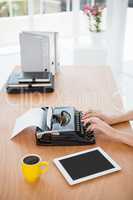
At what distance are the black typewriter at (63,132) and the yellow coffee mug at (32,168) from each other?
0.66 ft

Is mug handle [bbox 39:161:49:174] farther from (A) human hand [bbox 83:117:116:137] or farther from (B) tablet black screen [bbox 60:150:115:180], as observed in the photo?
(A) human hand [bbox 83:117:116:137]

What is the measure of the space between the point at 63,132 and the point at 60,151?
9 centimetres

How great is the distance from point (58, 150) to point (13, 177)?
0.82ft

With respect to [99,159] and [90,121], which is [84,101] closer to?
[90,121]

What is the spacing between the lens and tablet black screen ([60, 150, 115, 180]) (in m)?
1.14

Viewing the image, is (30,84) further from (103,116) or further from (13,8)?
(13,8)

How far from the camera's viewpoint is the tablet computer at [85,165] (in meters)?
1.12

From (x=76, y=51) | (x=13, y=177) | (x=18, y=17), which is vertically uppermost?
(x=18, y=17)

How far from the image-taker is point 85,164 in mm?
1187

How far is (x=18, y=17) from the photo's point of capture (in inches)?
161

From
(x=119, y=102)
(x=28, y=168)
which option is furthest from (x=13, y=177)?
(x=119, y=102)

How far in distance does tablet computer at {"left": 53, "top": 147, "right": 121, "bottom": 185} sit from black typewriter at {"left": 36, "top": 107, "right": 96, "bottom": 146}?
0.08 meters

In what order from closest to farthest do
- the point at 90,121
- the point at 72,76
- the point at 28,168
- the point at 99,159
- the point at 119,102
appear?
the point at 28,168 < the point at 99,159 < the point at 90,121 < the point at 119,102 < the point at 72,76

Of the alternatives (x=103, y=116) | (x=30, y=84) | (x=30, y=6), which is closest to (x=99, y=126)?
(x=103, y=116)
